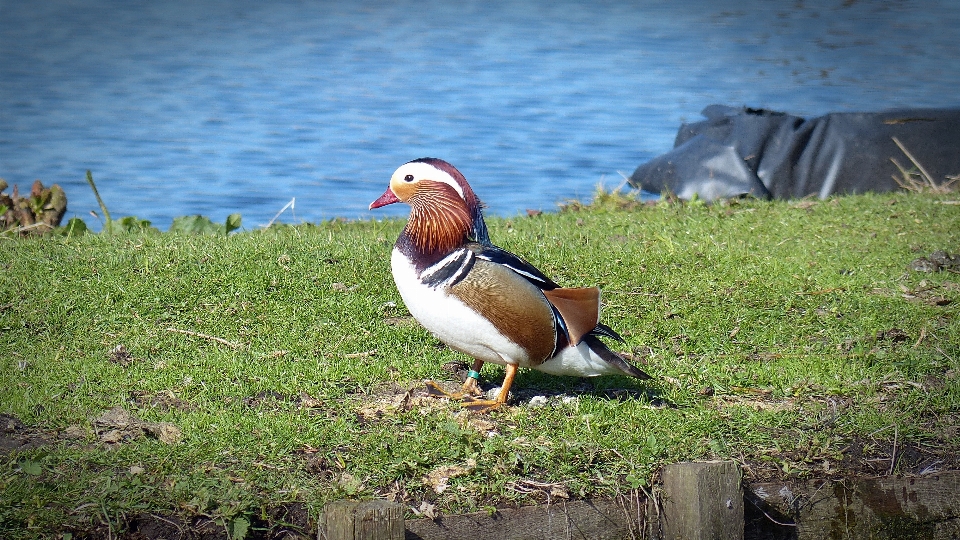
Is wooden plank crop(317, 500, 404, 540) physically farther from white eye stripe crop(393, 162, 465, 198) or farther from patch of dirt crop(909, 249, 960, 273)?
patch of dirt crop(909, 249, 960, 273)

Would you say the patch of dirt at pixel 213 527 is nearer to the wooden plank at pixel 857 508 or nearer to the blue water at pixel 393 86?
the wooden plank at pixel 857 508

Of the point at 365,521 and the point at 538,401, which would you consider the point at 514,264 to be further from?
the point at 365,521

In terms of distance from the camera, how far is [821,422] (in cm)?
456

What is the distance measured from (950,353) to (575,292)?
2.30 m

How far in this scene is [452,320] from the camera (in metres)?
4.22

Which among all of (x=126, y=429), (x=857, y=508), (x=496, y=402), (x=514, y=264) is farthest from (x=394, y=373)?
(x=857, y=508)

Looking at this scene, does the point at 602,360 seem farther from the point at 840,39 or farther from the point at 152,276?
the point at 840,39

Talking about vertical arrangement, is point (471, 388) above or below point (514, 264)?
below

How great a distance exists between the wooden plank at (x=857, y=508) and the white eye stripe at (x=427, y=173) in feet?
5.81

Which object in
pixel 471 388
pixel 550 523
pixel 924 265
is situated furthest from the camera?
pixel 924 265

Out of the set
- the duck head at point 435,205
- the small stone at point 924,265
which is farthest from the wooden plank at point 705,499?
the small stone at point 924,265

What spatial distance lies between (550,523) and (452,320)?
3.09 ft

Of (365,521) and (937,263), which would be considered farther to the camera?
(937,263)

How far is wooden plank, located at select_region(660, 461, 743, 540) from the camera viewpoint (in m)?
3.79
